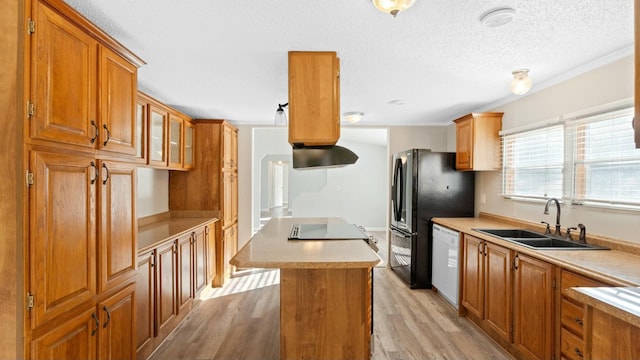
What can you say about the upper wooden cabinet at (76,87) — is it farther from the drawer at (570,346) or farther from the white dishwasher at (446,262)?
the white dishwasher at (446,262)

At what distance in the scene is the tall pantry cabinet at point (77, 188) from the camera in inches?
48.4

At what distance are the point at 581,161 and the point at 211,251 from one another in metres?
3.86

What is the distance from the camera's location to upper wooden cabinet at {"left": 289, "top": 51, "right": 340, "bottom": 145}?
6.83 feet

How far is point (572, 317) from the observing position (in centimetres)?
181

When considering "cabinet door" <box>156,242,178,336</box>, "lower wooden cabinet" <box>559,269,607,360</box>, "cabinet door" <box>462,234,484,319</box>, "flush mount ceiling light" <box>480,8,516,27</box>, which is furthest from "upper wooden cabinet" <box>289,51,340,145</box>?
"cabinet door" <box>462,234,484,319</box>

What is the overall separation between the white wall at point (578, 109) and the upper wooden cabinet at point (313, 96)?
6.56ft

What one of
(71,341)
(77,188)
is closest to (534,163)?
(77,188)

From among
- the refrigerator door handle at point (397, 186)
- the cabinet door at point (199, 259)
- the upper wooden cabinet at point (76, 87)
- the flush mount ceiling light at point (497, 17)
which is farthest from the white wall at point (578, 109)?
the cabinet door at point (199, 259)

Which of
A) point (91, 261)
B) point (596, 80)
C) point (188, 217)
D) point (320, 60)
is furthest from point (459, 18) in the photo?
point (188, 217)

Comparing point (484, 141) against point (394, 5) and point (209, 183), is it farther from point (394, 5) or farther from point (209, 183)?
point (209, 183)

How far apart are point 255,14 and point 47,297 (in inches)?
64.2

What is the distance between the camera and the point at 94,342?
1.56 metres

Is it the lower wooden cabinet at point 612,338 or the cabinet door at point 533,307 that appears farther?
the cabinet door at point 533,307

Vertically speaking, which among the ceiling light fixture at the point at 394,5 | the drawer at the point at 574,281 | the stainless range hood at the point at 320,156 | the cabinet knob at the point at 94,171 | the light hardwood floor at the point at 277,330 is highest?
the ceiling light fixture at the point at 394,5
